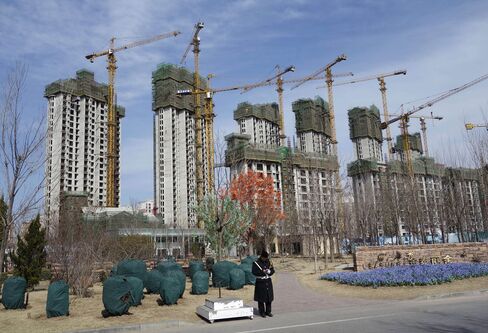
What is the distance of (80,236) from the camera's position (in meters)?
20.6

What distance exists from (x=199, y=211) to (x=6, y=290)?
49.9 feet

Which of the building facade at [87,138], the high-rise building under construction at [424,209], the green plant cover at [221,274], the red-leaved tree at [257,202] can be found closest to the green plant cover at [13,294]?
the green plant cover at [221,274]

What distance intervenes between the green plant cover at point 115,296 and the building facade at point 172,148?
90.0m

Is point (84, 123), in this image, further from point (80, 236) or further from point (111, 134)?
point (80, 236)

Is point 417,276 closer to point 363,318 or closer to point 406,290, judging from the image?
point 406,290

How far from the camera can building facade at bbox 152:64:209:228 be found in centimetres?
10206

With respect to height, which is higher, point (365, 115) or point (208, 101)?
point (365, 115)

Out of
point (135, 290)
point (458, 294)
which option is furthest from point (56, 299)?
point (458, 294)

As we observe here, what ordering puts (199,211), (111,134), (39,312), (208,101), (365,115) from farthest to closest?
(365,115) < (111,134) < (208,101) < (199,211) < (39,312)

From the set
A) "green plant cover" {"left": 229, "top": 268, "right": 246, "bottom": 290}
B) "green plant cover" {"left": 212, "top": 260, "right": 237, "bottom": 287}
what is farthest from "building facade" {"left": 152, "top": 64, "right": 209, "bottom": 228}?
"green plant cover" {"left": 229, "top": 268, "right": 246, "bottom": 290}

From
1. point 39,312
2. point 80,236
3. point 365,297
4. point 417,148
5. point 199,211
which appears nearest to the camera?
point 39,312

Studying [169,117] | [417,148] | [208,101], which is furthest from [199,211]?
[417,148]

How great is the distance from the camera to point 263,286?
11.1 m

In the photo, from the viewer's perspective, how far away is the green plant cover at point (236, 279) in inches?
696
